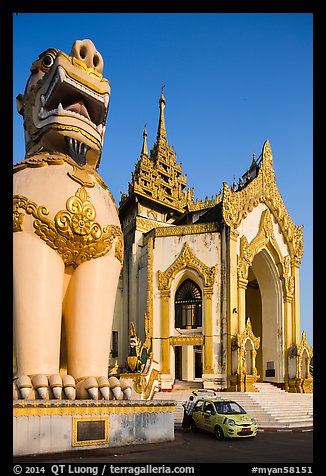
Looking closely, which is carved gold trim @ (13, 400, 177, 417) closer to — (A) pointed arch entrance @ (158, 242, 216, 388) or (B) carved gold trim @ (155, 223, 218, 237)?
(A) pointed arch entrance @ (158, 242, 216, 388)

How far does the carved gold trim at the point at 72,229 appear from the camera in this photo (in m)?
9.22

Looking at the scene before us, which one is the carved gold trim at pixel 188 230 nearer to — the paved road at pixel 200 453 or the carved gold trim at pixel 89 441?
the paved road at pixel 200 453

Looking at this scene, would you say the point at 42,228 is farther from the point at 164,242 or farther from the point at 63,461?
the point at 164,242

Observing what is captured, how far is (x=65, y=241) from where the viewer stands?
9367mm

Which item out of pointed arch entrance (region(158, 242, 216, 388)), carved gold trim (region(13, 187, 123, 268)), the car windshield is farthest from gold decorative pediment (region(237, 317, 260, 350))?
carved gold trim (region(13, 187, 123, 268))

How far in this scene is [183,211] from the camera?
105 feet

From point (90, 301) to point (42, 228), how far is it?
1.40 metres

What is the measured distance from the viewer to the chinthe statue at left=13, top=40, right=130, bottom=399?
8852 millimetres

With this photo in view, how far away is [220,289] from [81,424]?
47.6 feet

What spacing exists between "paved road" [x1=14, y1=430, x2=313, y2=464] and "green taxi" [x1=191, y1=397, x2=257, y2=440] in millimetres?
213
